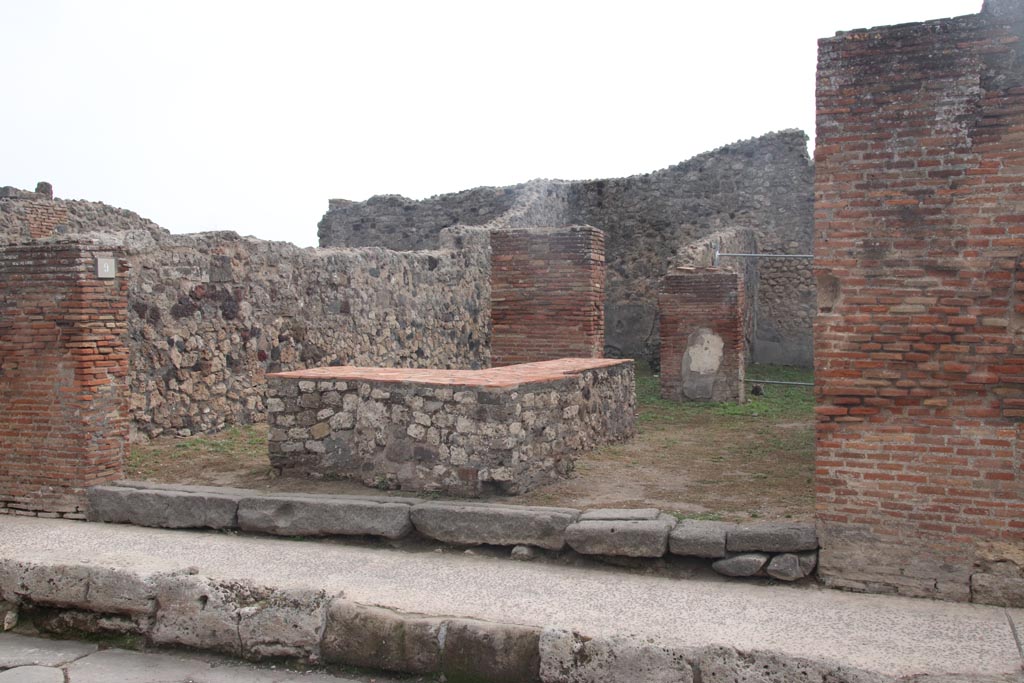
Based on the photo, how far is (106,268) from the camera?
6758 mm

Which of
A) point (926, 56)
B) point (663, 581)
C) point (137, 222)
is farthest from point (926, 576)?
point (137, 222)

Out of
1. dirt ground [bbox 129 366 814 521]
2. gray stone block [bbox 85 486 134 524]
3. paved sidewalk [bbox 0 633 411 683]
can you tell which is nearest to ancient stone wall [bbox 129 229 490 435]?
dirt ground [bbox 129 366 814 521]

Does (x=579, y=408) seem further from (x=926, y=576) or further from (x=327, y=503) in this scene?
(x=926, y=576)

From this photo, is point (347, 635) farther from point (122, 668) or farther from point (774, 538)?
point (774, 538)

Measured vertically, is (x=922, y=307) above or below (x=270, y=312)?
above

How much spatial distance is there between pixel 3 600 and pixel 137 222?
11.9m

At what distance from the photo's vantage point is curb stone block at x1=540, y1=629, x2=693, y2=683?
4195mm

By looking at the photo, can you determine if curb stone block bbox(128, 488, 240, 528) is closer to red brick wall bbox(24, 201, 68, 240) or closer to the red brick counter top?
the red brick counter top

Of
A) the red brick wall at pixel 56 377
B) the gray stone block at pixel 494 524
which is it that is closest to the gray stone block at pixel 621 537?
the gray stone block at pixel 494 524

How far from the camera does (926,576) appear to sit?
15.8 feet

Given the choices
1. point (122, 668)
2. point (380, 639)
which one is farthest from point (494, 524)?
point (122, 668)

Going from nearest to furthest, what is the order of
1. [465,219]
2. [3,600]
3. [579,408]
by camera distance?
1. [3,600]
2. [579,408]
3. [465,219]

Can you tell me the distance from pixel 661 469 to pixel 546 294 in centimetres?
273

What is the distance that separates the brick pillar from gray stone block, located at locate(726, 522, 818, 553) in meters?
7.83
